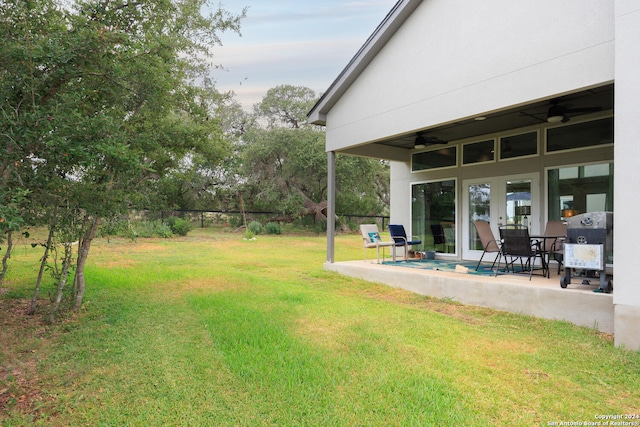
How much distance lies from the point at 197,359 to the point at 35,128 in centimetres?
236

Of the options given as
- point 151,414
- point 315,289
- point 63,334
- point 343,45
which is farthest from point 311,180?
point 151,414

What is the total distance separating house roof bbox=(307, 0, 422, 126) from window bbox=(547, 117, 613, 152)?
3516 mm

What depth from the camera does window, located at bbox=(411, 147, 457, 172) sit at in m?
9.20

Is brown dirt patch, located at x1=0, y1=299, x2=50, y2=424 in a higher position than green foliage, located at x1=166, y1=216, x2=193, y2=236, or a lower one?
lower

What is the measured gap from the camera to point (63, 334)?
4.54 m

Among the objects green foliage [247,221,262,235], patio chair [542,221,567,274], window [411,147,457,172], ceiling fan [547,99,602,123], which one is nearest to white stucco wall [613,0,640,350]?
patio chair [542,221,567,274]

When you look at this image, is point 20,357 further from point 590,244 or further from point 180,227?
point 180,227

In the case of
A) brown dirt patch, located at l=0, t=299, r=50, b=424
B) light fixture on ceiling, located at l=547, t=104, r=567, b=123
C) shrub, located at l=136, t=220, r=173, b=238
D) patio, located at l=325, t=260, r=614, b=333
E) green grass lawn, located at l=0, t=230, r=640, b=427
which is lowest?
brown dirt patch, located at l=0, t=299, r=50, b=424

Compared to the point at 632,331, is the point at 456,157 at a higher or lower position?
higher

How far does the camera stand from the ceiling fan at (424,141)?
8.77m

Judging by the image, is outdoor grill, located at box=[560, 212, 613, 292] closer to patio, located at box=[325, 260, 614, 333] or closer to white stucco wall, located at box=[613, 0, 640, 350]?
patio, located at box=[325, 260, 614, 333]

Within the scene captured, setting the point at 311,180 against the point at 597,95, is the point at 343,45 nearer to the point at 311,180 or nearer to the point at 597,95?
the point at 311,180

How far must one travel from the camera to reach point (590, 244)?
4805 millimetres

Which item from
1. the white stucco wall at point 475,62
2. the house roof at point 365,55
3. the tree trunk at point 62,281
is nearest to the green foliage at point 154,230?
the house roof at point 365,55
